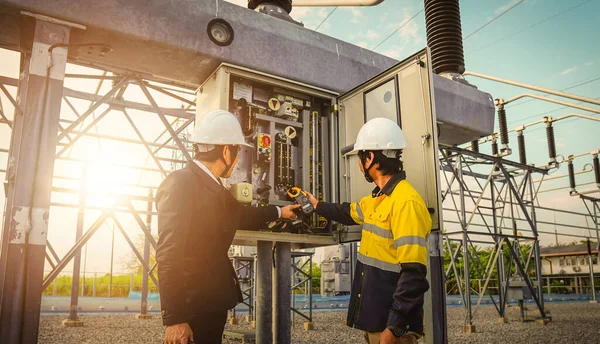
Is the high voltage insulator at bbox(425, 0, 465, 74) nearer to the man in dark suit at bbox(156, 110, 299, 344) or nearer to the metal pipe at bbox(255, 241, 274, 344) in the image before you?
the metal pipe at bbox(255, 241, 274, 344)

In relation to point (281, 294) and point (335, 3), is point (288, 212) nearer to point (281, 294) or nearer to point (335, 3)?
point (281, 294)

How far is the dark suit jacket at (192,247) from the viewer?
2855 mm

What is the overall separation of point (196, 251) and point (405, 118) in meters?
3.08

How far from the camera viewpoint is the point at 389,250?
A: 11.3ft

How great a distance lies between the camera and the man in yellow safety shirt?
117 inches

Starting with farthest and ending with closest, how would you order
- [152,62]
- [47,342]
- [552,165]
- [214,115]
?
[552,165] < [47,342] < [152,62] < [214,115]

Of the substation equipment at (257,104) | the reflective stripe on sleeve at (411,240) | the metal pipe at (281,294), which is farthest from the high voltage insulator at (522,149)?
the reflective stripe on sleeve at (411,240)

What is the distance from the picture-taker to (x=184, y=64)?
5551 millimetres

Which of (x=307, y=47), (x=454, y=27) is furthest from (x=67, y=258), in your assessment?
(x=454, y=27)

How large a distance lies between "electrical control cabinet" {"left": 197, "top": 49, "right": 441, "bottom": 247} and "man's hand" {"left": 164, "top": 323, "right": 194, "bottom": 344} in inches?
91.6

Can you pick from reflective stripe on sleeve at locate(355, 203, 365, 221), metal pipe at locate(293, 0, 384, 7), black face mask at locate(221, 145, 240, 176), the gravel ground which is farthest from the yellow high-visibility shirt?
the gravel ground

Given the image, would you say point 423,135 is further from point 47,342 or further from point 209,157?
point 47,342

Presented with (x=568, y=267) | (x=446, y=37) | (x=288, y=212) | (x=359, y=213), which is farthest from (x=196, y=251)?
(x=568, y=267)

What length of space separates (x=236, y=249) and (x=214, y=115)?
8676 millimetres
